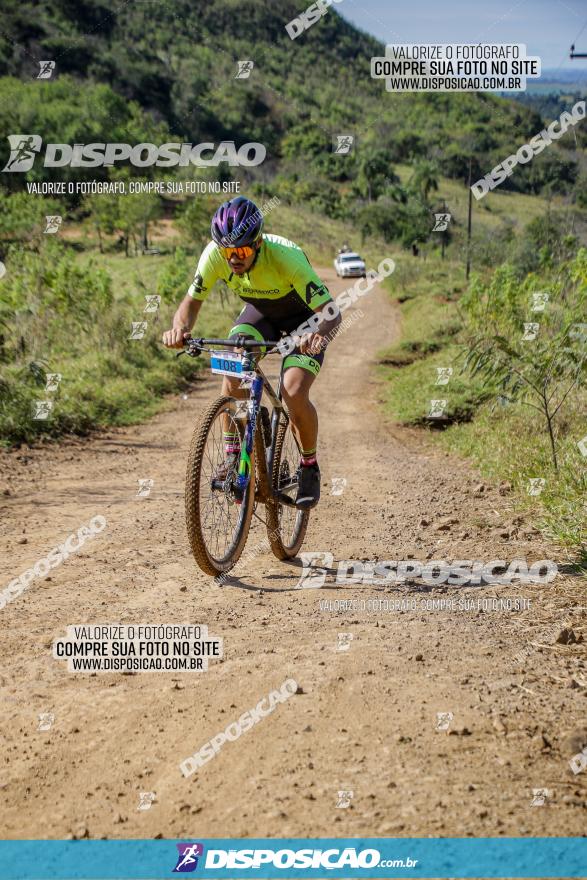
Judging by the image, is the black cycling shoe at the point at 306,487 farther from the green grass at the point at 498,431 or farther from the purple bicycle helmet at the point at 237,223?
the green grass at the point at 498,431

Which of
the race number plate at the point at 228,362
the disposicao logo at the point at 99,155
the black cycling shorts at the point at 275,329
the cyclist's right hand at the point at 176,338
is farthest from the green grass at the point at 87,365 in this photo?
the disposicao logo at the point at 99,155

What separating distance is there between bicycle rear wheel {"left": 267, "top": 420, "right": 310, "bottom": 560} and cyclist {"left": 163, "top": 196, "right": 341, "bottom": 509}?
0.53ft

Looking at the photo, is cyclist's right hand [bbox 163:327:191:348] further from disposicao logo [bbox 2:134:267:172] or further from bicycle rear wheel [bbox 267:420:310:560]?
disposicao logo [bbox 2:134:267:172]

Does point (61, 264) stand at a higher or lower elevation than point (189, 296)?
lower

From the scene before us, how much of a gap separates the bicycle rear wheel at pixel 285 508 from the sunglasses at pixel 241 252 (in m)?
1.35

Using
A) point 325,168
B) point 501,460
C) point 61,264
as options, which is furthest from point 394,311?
point 325,168

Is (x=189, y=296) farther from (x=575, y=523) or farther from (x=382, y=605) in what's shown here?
(x=575, y=523)

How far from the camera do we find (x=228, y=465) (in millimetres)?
5066

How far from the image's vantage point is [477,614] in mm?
4609

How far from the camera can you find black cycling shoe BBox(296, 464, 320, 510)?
5.67 m

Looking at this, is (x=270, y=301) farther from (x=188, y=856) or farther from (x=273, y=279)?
(x=188, y=856)

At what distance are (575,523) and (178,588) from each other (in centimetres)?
306

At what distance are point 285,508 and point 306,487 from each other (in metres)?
0.57

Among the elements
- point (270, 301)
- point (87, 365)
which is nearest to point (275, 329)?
point (270, 301)
